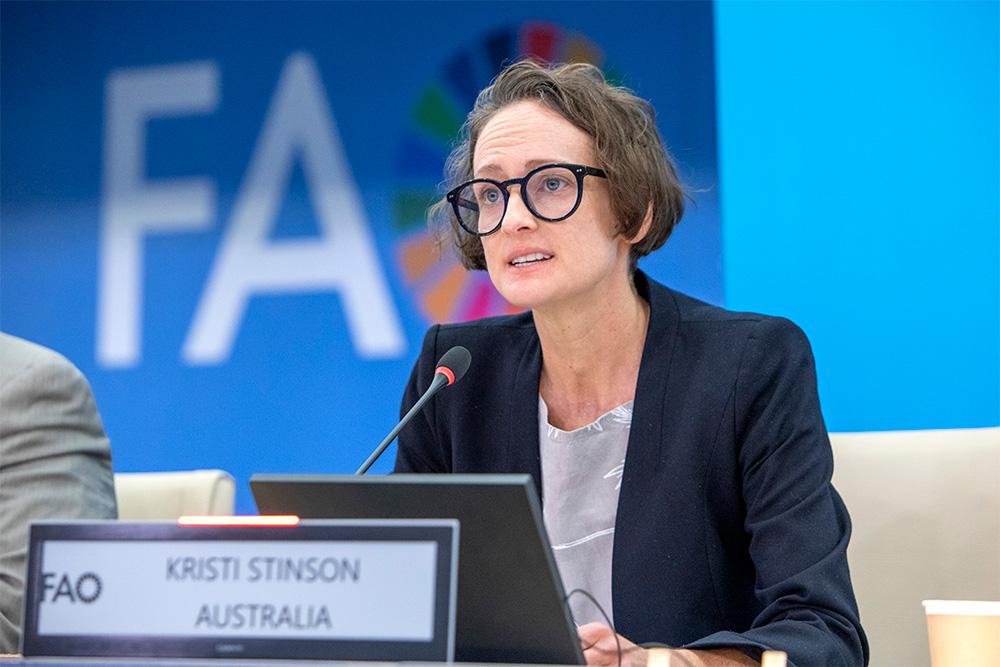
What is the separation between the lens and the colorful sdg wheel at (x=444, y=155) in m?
3.34

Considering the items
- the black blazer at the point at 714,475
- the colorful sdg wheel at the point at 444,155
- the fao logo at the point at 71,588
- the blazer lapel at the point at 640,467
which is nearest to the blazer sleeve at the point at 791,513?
the black blazer at the point at 714,475

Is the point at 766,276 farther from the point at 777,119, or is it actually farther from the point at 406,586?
the point at 406,586

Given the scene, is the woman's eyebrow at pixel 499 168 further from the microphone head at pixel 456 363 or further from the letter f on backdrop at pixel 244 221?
the letter f on backdrop at pixel 244 221

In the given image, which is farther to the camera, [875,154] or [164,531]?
[875,154]

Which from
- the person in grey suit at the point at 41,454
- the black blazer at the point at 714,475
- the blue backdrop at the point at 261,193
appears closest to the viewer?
→ the black blazer at the point at 714,475

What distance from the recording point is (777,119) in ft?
7.78

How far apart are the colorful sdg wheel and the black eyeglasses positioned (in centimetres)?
167

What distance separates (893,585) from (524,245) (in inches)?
26.3

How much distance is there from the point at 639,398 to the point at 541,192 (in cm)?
31

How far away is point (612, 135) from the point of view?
165cm

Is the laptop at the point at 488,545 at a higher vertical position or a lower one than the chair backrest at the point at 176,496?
higher

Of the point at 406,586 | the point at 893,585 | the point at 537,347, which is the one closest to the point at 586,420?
the point at 537,347

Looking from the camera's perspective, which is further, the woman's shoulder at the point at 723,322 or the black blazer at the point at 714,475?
the woman's shoulder at the point at 723,322

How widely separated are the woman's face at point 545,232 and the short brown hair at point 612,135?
0.06ft
